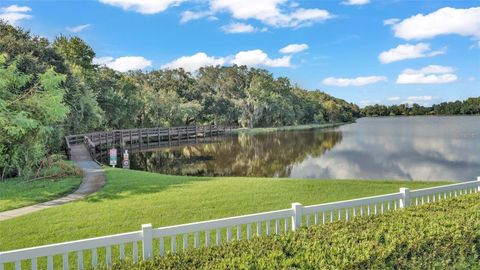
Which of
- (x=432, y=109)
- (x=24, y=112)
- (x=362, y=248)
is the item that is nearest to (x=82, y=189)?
(x=24, y=112)

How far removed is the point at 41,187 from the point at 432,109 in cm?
16463

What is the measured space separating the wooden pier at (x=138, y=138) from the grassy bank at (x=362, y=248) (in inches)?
790

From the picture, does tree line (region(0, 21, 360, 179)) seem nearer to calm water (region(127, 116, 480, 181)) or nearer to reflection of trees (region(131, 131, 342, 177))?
reflection of trees (region(131, 131, 342, 177))

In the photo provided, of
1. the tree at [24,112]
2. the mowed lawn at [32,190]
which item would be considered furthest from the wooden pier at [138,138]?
the tree at [24,112]

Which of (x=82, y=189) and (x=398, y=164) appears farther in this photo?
(x=398, y=164)

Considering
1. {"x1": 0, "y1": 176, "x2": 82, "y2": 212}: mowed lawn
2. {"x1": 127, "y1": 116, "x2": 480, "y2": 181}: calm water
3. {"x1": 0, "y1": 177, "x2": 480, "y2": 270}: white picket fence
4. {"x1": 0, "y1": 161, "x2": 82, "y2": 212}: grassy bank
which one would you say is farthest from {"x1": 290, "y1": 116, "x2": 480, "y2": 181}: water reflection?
{"x1": 0, "y1": 177, "x2": 480, "y2": 270}: white picket fence

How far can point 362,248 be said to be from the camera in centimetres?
411

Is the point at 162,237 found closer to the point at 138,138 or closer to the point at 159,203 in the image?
the point at 159,203

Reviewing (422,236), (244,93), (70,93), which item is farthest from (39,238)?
(244,93)

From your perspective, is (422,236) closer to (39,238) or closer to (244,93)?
(39,238)

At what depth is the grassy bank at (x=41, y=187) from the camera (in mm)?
10414

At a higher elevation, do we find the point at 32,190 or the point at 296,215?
the point at 296,215

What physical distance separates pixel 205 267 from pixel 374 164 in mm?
21655

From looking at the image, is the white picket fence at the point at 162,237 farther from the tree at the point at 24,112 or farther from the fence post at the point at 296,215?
the tree at the point at 24,112
